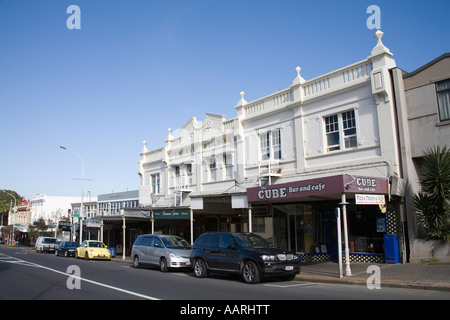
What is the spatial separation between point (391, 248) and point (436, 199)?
2499 millimetres

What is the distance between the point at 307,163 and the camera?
61.7ft

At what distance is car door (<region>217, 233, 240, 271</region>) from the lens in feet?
42.1

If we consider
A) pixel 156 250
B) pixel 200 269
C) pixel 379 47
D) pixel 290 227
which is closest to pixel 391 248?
pixel 290 227

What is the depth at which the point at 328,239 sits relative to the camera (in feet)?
61.0

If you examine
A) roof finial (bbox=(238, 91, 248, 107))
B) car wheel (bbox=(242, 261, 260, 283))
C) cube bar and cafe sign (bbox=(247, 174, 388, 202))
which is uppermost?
roof finial (bbox=(238, 91, 248, 107))

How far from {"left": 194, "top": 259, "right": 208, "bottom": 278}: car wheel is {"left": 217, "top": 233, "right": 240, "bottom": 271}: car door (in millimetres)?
946

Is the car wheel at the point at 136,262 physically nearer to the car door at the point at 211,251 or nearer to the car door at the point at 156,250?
the car door at the point at 156,250

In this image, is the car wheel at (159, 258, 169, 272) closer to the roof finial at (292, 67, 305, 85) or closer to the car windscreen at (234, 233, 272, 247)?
the car windscreen at (234, 233, 272, 247)

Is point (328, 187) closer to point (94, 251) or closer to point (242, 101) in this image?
point (242, 101)

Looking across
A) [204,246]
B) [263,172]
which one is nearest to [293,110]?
[263,172]

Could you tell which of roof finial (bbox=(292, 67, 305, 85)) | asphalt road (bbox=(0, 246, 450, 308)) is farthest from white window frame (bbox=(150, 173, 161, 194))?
asphalt road (bbox=(0, 246, 450, 308))

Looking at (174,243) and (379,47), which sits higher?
(379,47)

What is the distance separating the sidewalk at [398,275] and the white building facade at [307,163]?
2021mm
